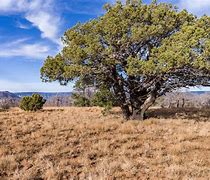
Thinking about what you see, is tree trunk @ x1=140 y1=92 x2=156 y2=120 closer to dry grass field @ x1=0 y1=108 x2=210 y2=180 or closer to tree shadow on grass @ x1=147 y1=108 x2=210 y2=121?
tree shadow on grass @ x1=147 y1=108 x2=210 y2=121

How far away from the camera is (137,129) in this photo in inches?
725

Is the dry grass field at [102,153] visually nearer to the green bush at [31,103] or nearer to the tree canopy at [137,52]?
the tree canopy at [137,52]

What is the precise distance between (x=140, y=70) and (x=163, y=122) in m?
4.47

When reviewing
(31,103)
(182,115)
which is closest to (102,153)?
(182,115)

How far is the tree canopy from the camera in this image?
63.0 ft

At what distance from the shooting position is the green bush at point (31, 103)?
35531mm

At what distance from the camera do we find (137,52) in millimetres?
22578

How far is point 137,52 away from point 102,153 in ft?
37.6

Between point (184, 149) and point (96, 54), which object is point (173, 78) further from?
point (184, 149)

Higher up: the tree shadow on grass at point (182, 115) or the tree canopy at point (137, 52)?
the tree canopy at point (137, 52)

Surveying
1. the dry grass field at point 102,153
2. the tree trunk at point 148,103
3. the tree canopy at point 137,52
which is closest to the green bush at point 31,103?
the tree canopy at point 137,52

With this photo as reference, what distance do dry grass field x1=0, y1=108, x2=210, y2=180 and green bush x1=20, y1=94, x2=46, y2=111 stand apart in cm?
1712

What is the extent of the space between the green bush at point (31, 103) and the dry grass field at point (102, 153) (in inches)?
674

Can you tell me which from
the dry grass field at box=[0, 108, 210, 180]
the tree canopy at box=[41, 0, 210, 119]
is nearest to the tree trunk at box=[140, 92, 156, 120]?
the tree canopy at box=[41, 0, 210, 119]
